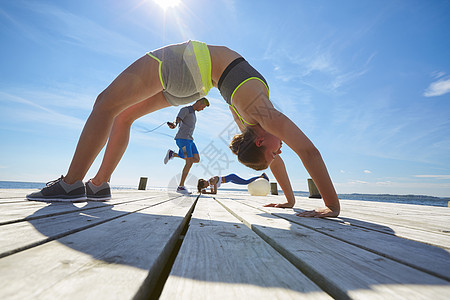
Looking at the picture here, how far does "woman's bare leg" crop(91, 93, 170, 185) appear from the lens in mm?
2168

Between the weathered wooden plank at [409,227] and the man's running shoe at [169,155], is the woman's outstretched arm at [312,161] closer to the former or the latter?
the weathered wooden plank at [409,227]

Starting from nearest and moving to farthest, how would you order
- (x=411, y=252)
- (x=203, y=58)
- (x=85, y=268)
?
(x=85, y=268) → (x=411, y=252) → (x=203, y=58)

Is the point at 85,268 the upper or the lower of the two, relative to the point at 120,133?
lower

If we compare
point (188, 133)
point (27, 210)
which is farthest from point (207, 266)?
point (188, 133)

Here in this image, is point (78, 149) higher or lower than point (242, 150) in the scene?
lower

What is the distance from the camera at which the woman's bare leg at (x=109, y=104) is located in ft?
5.41

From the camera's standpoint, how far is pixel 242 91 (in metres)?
1.89

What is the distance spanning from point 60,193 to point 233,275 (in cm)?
176

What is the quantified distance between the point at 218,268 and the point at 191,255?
0.10 meters

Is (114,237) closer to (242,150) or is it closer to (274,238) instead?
(274,238)

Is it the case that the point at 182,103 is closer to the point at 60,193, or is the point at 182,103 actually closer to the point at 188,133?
the point at 60,193

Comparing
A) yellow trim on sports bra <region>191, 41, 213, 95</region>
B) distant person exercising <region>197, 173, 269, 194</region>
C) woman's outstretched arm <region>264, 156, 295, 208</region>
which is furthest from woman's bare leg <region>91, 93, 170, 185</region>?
distant person exercising <region>197, 173, 269, 194</region>

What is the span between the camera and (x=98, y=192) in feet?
6.77

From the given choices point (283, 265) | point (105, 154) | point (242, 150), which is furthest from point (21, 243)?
point (242, 150)
